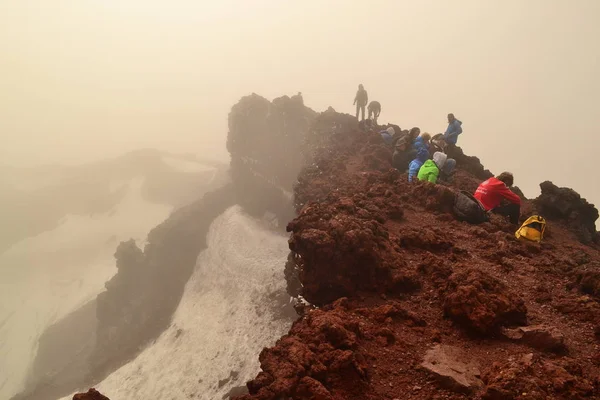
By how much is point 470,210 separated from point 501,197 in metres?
1.24

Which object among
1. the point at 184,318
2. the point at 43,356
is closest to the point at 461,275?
the point at 184,318

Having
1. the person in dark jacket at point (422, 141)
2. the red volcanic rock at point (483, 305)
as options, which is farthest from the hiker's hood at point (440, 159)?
the red volcanic rock at point (483, 305)

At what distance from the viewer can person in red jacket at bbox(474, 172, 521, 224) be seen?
32.1 feet

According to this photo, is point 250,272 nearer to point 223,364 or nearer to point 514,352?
point 223,364

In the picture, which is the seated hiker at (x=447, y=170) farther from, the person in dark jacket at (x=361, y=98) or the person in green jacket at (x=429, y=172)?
the person in dark jacket at (x=361, y=98)

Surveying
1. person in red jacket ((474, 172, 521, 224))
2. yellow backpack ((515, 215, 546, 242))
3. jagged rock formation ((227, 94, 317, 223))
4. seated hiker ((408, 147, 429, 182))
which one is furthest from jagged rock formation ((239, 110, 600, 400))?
jagged rock formation ((227, 94, 317, 223))

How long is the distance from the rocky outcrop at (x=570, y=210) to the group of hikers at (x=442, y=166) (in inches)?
76.7

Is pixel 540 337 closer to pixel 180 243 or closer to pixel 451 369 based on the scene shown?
pixel 451 369

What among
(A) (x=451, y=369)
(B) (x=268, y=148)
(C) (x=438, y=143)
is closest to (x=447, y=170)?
(C) (x=438, y=143)

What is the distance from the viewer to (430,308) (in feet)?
20.6

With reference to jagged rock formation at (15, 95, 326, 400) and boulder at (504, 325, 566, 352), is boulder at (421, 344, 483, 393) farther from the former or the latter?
jagged rock formation at (15, 95, 326, 400)

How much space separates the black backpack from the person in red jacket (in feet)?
1.72

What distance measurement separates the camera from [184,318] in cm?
2278

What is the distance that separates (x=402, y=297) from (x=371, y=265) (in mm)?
974
